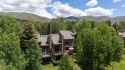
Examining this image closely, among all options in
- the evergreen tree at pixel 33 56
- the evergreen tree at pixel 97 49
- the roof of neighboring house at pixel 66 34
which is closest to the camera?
the evergreen tree at pixel 33 56

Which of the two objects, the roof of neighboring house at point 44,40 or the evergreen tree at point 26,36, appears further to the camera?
the roof of neighboring house at point 44,40

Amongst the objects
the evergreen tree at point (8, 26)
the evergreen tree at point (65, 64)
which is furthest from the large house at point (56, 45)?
the evergreen tree at point (65, 64)

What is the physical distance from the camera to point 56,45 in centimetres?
7356

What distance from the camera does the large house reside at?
69.9 meters

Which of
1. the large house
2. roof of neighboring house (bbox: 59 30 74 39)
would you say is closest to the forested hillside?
the large house

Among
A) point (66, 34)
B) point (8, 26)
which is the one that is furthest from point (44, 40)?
point (8, 26)

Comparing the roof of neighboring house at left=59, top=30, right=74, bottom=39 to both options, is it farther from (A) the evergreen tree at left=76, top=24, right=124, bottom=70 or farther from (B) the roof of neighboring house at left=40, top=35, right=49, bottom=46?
(A) the evergreen tree at left=76, top=24, right=124, bottom=70

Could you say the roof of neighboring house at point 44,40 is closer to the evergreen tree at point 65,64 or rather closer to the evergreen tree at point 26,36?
the evergreen tree at point 26,36

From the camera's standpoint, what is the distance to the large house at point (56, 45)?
229ft

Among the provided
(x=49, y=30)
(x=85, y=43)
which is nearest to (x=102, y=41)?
(x=85, y=43)

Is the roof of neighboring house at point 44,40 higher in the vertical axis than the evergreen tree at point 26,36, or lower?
lower

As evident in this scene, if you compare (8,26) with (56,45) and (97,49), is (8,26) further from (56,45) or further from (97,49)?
(97,49)

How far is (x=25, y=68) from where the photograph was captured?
47.9 metres

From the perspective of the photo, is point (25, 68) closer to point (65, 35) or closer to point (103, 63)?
point (103, 63)
